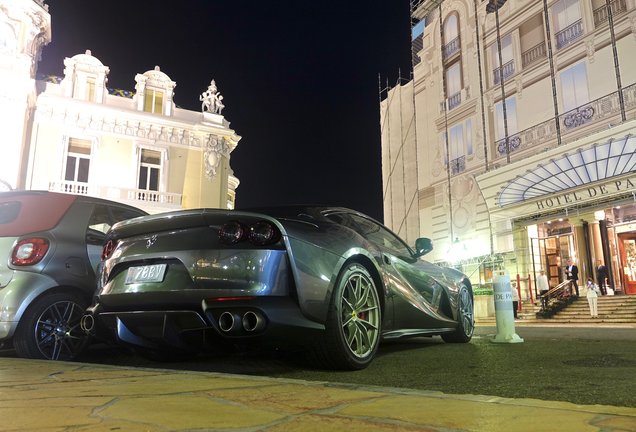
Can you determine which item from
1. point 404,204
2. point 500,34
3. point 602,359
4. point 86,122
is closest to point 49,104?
point 86,122

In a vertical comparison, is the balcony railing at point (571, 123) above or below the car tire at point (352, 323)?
above

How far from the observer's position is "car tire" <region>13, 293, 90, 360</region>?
416cm

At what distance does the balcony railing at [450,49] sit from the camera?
21.2 metres

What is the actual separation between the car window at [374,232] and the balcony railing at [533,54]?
1515cm

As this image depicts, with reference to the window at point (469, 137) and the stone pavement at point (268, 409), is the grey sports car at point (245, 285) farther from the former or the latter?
the window at point (469, 137)

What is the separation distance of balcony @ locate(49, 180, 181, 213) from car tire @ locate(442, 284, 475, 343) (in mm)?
15914

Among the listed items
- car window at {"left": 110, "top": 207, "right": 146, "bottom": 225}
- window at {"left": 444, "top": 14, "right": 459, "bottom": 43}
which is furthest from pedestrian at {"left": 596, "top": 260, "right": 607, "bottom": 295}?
car window at {"left": 110, "top": 207, "right": 146, "bottom": 225}

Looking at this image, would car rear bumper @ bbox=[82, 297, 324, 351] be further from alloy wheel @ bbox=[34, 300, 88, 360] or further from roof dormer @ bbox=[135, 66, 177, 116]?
roof dormer @ bbox=[135, 66, 177, 116]

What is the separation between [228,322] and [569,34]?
55.9 feet

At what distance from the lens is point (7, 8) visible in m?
18.1

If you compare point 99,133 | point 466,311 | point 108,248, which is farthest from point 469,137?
point 108,248

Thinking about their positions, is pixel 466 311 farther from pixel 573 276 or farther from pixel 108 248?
pixel 573 276

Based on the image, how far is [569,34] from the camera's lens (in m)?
16.0

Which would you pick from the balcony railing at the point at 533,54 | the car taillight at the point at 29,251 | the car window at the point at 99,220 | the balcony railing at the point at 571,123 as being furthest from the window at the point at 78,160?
the balcony railing at the point at 533,54
